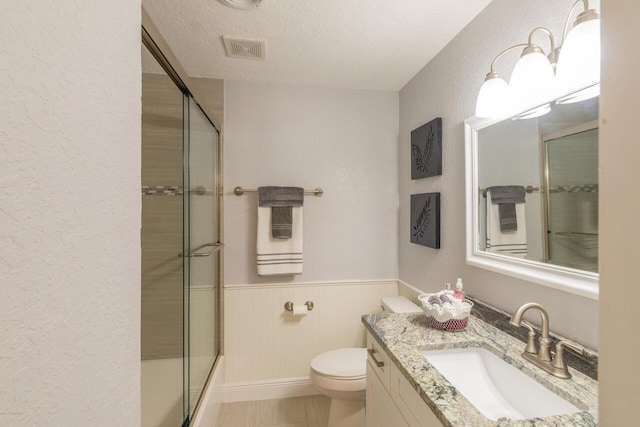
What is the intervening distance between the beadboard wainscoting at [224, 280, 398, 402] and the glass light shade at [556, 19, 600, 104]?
64.5 inches

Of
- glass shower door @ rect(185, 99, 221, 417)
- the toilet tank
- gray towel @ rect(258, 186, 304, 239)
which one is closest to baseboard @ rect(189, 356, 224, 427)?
glass shower door @ rect(185, 99, 221, 417)

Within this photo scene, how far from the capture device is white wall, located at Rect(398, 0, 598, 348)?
99cm

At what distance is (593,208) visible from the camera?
88 cm

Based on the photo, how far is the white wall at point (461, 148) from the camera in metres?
0.99

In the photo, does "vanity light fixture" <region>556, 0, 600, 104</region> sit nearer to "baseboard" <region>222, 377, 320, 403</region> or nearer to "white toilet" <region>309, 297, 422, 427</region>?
"white toilet" <region>309, 297, 422, 427</region>

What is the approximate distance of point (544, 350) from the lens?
0.91 m

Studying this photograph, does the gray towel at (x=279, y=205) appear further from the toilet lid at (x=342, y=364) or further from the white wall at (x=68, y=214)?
the white wall at (x=68, y=214)

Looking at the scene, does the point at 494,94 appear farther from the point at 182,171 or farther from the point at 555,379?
the point at 182,171

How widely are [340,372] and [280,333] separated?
631 mm

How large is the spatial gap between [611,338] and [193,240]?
61.9 inches

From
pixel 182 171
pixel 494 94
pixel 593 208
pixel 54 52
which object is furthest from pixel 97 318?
pixel 494 94

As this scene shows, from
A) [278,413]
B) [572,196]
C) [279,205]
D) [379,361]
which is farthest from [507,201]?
[278,413]

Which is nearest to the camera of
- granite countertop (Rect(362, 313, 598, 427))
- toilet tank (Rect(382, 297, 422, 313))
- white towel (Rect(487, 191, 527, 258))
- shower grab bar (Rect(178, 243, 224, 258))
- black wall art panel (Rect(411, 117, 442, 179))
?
granite countertop (Rect(362, 313, 598, 427))

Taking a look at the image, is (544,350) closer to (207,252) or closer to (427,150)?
(427,150)
